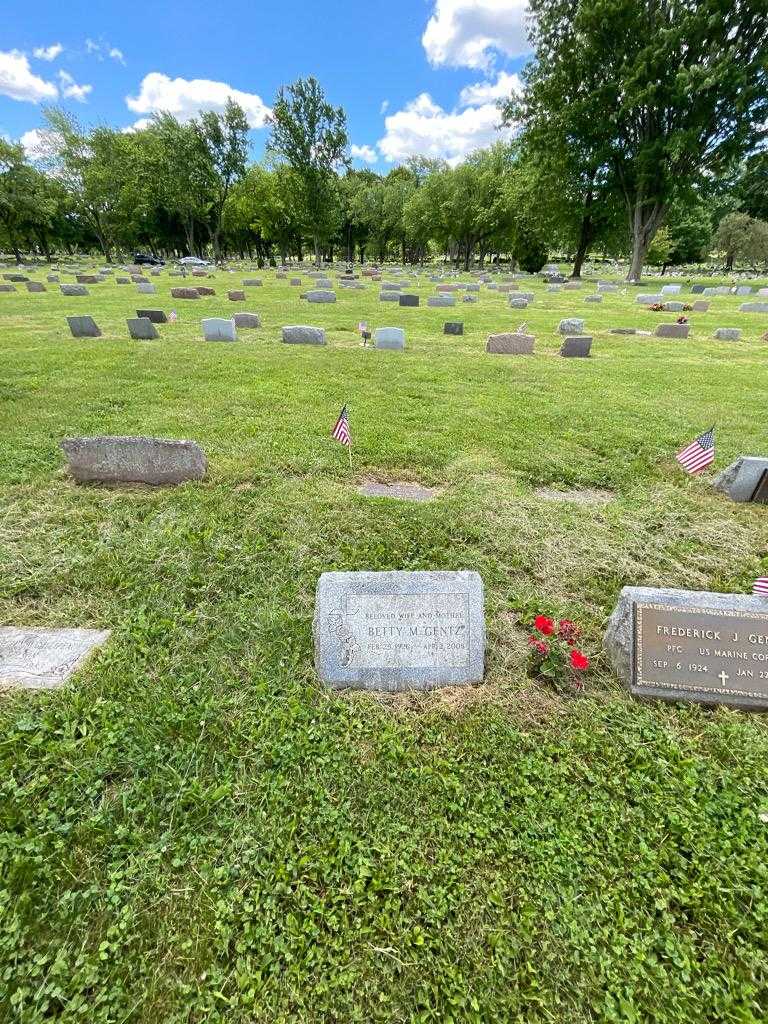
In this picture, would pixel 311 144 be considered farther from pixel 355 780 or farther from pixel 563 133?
pixel 355 780

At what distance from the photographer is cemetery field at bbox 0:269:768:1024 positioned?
1.68m

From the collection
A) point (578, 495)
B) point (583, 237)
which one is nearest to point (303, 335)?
point (578, 495)

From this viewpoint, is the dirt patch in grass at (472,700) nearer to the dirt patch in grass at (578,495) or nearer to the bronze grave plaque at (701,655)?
the bronze grave plaque at (701,655)

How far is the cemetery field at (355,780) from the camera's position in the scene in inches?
66.2

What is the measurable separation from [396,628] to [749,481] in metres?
4.26

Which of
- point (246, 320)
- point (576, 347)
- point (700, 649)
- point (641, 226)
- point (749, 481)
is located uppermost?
point (641, 226)

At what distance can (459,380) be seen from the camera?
8617 millimetres

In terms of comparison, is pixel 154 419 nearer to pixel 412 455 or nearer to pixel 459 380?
pixel 412 455

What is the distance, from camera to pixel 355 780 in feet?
7.43

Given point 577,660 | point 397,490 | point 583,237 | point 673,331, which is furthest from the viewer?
point 583,237

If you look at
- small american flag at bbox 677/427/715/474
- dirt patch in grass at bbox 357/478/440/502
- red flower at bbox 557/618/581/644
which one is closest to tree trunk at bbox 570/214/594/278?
small american flag at bbox 677/427/715/474

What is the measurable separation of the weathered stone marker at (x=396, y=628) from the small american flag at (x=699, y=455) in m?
3.54

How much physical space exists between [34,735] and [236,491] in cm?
266

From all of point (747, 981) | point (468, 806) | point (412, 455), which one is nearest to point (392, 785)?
point (468, 806)
